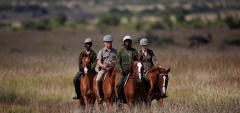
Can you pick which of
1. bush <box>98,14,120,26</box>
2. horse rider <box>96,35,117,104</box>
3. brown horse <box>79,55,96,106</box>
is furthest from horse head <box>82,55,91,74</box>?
bush <box>98,14,120,26</box>

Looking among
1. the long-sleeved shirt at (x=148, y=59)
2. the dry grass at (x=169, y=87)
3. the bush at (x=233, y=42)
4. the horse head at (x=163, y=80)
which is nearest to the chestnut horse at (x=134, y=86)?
the dry grass at (x=169, y=87)

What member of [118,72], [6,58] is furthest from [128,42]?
[6,58]

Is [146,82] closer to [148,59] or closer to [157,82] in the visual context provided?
[157,82]

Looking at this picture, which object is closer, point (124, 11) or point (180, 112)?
point (180, 112)

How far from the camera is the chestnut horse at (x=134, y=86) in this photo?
55.4 ft

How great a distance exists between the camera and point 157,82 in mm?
19266

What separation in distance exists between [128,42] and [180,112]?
7.75ft

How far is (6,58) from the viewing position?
1442 inches

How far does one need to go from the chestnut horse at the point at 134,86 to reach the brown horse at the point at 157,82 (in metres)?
1.69

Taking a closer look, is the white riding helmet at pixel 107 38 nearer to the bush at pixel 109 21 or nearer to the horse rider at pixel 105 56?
the horse rider at pixel 105 56

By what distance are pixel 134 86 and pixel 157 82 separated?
234cm

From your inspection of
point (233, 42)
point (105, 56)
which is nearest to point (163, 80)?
point (105, 56)

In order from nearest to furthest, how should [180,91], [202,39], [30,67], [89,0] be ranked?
[180,91], [30,67], [202,39], [89,0]

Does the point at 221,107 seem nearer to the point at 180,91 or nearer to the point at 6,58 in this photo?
the point at 180,91
